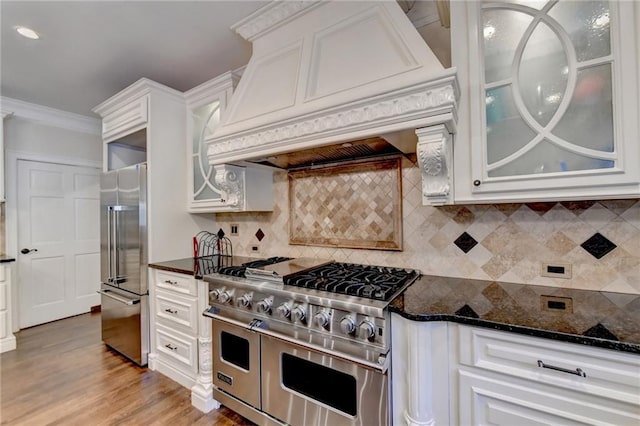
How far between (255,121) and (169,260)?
1.62 m

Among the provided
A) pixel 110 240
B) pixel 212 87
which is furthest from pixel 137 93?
pixel 110 240

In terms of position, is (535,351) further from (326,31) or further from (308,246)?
(326,31)

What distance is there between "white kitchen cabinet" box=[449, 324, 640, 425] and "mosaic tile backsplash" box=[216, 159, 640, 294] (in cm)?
62

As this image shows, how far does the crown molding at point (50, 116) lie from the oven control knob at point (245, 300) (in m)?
3.62

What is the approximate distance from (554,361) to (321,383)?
1.03 m

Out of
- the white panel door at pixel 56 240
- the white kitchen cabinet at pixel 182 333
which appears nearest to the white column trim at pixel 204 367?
the white kitchen cabinet at pixel 182 333

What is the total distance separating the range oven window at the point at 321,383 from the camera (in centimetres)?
142

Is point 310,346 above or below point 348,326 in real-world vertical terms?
below

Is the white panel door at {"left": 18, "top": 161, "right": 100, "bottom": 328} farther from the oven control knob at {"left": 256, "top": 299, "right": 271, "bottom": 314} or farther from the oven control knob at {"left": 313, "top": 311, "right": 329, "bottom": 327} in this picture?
the oven control knob at {"left": 313, "top": 311, "right": 329, "bottom": 327}

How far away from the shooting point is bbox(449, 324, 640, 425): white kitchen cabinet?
95 centimetres

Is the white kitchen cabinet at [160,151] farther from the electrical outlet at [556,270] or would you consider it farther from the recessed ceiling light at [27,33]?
the electrical outlet at [556,270]

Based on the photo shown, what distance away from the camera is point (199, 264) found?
2.44m

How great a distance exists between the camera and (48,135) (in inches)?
146

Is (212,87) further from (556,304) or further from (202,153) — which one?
(556,304)
